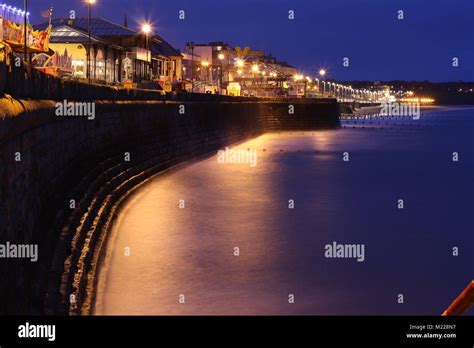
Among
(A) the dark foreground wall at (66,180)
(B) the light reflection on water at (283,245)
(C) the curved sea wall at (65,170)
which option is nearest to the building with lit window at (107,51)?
(C) the curved sea wall at (65,170)

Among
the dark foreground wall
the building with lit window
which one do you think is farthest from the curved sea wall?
the building with lit window

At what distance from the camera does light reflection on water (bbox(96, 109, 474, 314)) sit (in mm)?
10289

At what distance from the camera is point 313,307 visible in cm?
997

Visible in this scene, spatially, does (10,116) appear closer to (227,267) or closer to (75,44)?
(227,267)

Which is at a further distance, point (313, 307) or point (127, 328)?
point (313, 307)

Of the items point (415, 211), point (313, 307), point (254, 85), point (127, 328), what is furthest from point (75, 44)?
point (254, 85)

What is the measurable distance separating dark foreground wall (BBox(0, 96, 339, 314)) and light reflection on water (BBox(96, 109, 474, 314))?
57 cm

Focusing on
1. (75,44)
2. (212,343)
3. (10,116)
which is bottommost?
(212,343)

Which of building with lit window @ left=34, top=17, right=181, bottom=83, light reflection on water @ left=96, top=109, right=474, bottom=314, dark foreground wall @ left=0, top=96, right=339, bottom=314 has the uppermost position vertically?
building with lit window @ left=34, top=17, right=181, bottom=83

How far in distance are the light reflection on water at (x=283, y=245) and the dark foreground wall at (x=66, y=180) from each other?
0.57 m

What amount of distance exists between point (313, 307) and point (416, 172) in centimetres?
2259

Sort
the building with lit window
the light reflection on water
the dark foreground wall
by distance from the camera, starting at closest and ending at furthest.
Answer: the dark foreground wall → the light reflection on water → the building with lit window

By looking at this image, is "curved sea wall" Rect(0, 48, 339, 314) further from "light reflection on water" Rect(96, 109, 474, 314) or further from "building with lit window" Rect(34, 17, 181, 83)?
"building with lit window" Rect(34, 17, 181, 83)

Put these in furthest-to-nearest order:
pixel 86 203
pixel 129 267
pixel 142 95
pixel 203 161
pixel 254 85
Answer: pixel 254 85 → pixel 203 161 → pixel 142 95 → pixel 86 203 → pixel 129 267
